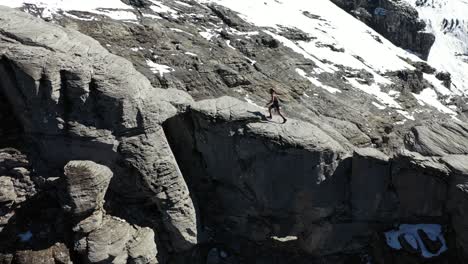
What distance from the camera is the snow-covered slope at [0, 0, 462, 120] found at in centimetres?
2716

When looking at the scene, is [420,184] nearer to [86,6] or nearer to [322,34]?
[322,34]

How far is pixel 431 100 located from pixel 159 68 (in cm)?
2105

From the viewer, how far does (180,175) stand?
2094 centimetres

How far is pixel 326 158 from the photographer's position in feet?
67.8

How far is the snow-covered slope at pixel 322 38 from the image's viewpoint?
89.1 feet

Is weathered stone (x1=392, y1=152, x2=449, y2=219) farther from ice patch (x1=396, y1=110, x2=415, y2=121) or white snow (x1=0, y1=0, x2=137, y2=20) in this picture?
white snow (x1=0, y1=0, x2=137, y2=20)

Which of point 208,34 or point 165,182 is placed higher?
point 208,34

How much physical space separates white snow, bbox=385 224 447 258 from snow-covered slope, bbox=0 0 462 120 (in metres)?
8.57

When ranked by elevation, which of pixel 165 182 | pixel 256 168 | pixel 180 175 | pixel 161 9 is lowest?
pixel 165 182

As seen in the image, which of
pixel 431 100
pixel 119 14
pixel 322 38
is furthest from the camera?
pixel 322 38

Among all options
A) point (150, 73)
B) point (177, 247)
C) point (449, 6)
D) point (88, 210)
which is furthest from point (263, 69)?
point (449, 6)

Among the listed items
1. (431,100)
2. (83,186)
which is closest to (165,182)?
(83,186)

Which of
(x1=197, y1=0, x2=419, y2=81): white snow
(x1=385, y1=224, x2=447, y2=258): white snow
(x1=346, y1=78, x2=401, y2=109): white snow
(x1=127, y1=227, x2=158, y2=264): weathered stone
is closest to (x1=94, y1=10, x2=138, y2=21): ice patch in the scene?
(x1=197, y1=0, x2=419, y2=81): white snow

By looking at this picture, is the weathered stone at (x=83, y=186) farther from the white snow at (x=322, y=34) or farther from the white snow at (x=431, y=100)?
the white snow at (x=431, y=100)
